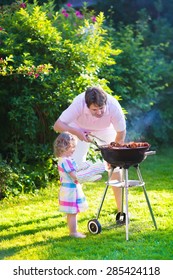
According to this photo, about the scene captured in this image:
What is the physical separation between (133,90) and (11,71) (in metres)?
2.95

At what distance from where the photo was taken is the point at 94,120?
17.8ft

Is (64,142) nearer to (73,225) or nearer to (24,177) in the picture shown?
(73,225)

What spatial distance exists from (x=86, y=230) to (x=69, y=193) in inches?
17.5

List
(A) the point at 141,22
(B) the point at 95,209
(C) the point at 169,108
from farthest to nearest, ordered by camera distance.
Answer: (A) the point at 141,22
(C) the point at 169,108
(B) the point at 95,209

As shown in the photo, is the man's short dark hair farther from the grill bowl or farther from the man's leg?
the man's leg

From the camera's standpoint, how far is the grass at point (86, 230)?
4.68 m

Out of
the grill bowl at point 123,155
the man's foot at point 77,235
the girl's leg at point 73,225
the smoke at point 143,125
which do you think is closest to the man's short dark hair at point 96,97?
the grill bowl at point 123,155

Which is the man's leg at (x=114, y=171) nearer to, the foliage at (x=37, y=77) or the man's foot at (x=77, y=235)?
the man's foot at (x=77, y=235)

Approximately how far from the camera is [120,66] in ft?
29.2

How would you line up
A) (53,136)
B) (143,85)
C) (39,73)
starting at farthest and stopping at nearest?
(143,85) → (53,136) → (39,73)

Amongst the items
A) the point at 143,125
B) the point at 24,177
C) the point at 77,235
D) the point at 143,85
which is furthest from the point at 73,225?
the point at 143,125
